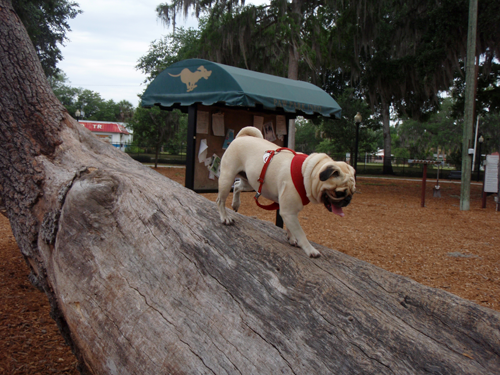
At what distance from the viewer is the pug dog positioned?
7.29 feet

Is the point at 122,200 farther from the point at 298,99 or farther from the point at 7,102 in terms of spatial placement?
the point at 298,99

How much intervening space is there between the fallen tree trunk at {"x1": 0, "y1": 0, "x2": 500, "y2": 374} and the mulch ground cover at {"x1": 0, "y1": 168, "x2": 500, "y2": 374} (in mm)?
547

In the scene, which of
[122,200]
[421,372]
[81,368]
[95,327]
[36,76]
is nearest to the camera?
[421,372]

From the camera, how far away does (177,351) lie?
68.6 inches

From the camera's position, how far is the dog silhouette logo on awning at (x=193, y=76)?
5836mm

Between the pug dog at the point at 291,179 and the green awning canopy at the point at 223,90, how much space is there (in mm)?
2739

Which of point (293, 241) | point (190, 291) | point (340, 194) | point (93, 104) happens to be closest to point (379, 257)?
point (293, 241)

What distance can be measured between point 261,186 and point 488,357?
1640 millimetres

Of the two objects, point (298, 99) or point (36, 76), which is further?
point (298, 99)

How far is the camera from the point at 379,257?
17.2 feet

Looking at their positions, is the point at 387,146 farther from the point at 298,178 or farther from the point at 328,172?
the point at 328,172

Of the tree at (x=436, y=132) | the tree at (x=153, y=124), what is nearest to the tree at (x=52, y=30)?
the tree at (x=153, y=124)

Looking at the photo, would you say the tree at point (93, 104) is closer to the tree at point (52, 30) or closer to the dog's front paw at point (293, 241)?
the tree at point (52, 30)

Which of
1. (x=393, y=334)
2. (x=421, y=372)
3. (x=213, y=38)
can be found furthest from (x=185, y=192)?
(x=213, y=38)
